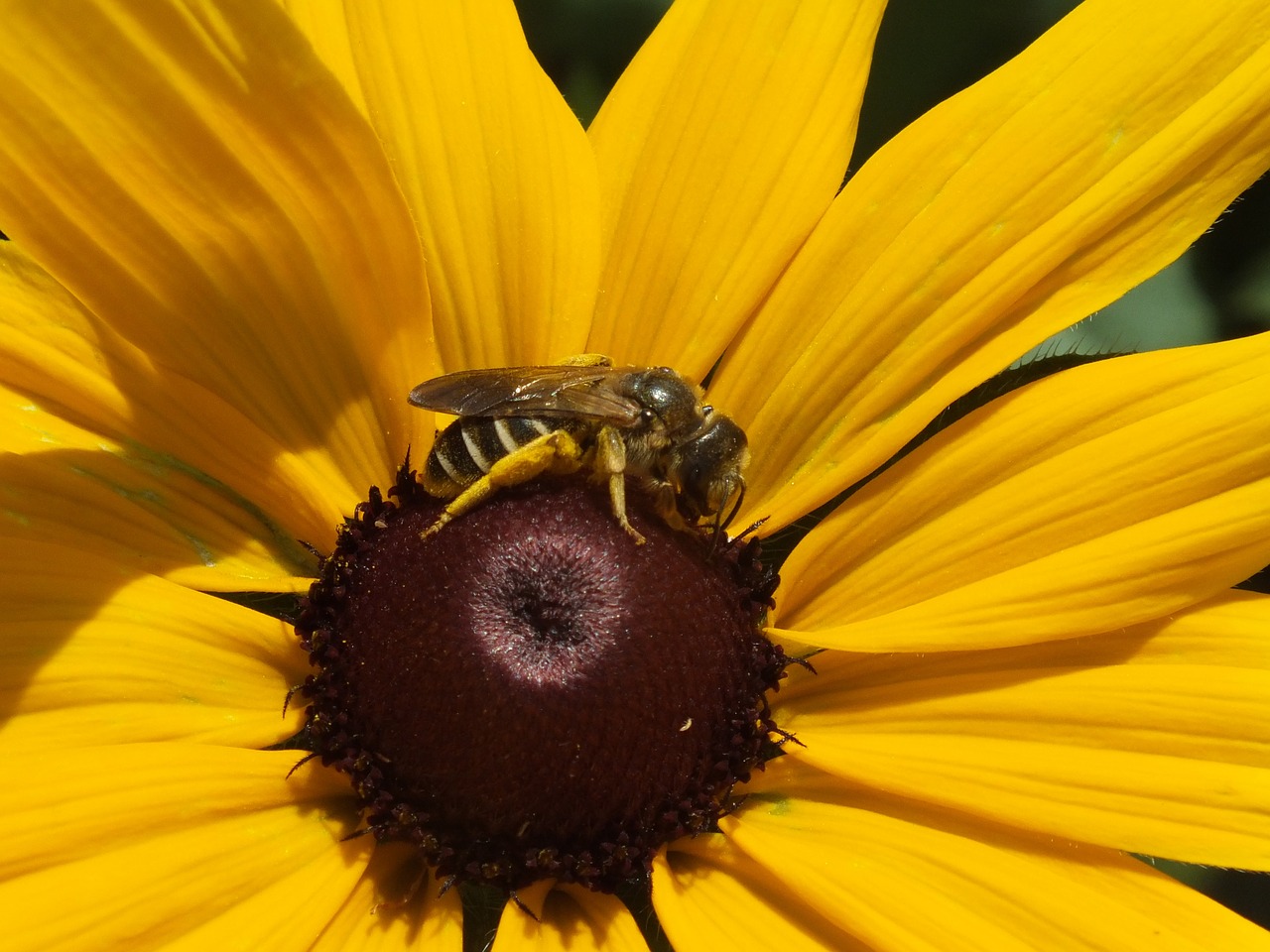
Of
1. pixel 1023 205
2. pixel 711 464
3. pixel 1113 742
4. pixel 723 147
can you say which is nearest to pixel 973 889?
pixel 1113 742

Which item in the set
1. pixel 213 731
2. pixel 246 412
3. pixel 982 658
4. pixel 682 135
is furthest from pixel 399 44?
pixel 982 658

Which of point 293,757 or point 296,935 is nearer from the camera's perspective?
point 296,935

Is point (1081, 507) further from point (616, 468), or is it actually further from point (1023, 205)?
point (616, 468)

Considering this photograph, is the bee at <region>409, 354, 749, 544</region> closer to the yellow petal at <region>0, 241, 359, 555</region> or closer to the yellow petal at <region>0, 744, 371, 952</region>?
the yellow petal at <region>0, 241, 359, 555</region>

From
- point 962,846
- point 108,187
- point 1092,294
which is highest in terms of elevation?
point 108,187

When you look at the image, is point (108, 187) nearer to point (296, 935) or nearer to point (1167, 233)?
point (296, 935)

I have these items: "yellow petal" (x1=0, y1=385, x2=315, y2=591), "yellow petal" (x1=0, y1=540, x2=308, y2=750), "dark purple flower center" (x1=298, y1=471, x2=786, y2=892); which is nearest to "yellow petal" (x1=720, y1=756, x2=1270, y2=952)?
"dark purple flower center" (x1=298, y1=471, x2=786, y2=892)

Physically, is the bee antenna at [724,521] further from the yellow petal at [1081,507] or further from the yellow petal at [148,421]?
the yellow petal at [148,421]
